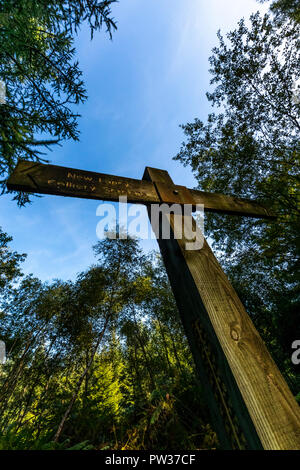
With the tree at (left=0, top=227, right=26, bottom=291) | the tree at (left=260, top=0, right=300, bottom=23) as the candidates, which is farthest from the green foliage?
the tree at (left=260, top=0, right=300, bottom=23)

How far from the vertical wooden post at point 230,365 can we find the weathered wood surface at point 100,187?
495 mm

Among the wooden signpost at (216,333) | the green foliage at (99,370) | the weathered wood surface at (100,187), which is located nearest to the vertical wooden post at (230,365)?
the wooden signpost at (216,333)

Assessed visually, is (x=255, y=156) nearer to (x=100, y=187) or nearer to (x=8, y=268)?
(x=100, y=187)

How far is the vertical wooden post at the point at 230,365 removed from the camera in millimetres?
599

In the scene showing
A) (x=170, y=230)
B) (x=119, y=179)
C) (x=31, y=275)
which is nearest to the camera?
(x=170, y=230)

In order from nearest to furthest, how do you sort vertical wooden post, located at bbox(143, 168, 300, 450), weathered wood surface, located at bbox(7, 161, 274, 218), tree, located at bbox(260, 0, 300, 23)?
vertical wooden post, located at bbox(143, 168, 300, 450) < weathered wood surface, located at bbox(7, 161, 274, 218) < tree, located at bbox(260, 0, 300, 23)

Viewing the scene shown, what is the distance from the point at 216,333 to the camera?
76cm

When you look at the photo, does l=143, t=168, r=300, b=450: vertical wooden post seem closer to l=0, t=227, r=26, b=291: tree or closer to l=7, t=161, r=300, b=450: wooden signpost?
l=7, t=161, r=300, b=450: wooden signpost

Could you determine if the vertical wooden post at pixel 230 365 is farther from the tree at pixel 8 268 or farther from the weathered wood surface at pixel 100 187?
the tree at pixel 8 268

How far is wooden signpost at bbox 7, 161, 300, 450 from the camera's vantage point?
61 centimetres

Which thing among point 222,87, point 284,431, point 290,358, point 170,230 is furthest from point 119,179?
point 290,358

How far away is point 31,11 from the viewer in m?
3.07
